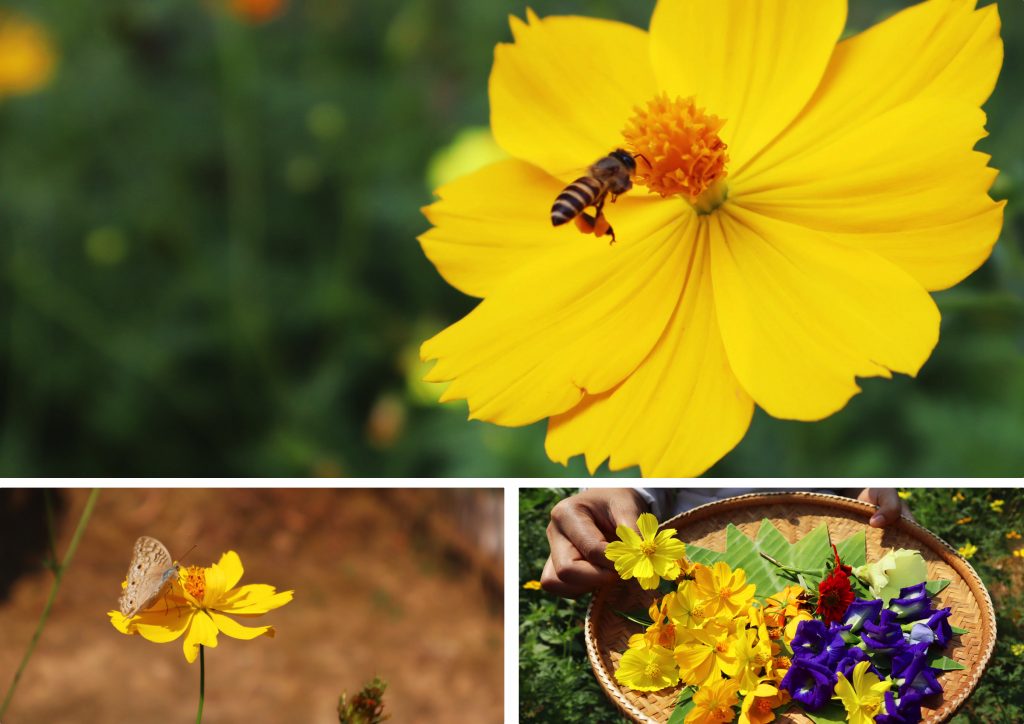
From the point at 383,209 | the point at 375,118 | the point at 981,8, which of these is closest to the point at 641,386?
the point at 981,8

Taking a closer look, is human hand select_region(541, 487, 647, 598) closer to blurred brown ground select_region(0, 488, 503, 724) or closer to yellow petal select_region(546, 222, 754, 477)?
blurred brown ground select_region(0, 488, 503, 724)

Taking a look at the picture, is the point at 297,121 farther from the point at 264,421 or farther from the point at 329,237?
the point at 264,421

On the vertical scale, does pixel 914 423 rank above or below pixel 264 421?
below

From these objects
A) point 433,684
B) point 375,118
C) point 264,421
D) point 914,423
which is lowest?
point 433,684

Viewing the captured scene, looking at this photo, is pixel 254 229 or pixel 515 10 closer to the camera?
pixel 515 10

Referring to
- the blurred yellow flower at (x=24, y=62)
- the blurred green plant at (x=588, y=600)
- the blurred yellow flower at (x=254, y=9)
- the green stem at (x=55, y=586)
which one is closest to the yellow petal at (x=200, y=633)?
the green stem at (x=55, y=586)

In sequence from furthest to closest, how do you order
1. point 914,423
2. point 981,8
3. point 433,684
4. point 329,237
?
point 329,237, point 914,423, point 433,684, point 981,8

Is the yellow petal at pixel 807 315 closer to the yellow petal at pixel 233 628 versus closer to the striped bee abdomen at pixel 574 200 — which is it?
the striped bee abdomen at pixel 574 200
